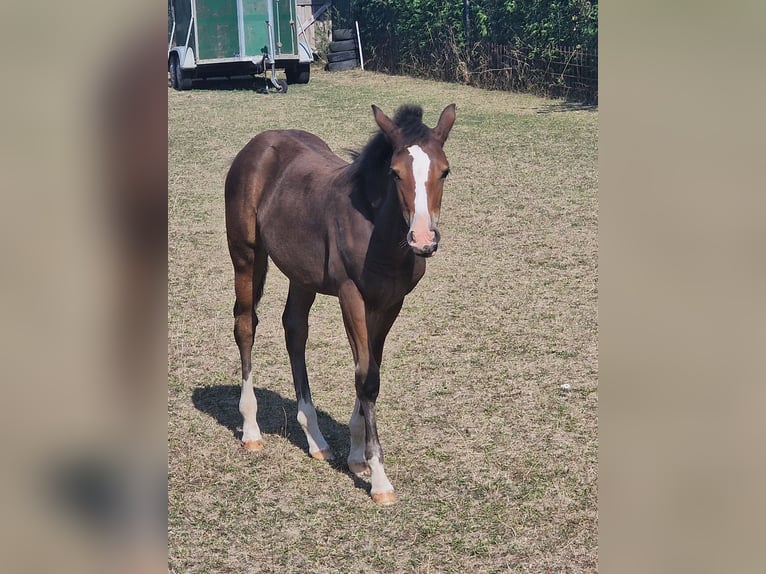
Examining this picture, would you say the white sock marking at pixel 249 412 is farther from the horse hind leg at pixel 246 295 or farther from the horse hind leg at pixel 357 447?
the horse hind leg at pixel 357 447

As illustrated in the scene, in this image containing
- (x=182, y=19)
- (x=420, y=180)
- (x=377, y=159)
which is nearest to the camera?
(x=420, y=180)

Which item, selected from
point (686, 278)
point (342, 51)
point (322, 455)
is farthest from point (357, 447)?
point (342, 51)

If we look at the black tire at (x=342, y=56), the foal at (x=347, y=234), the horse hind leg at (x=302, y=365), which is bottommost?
the horse hind leg at (x=302, y=365)

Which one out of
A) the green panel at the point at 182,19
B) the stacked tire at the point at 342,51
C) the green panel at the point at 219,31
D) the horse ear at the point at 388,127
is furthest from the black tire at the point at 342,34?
the horse ear at the point at 388,127

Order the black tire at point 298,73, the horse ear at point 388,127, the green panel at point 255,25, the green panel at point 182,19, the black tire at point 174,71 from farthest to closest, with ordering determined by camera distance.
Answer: the black tire at point 298,73, the black tire at point 174,71, the green panel at point 182,19, the green panel at point 255,25, the horse ear at point 388,127

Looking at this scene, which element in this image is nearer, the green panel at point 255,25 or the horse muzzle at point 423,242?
the horse muzzle at point 423,242

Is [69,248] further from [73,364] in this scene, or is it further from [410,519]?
[410,519]

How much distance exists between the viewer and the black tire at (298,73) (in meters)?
20.9

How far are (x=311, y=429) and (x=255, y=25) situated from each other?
16741mm

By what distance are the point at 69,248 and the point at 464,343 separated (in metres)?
5.57

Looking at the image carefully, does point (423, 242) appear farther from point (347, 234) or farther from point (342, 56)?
point (342, 56)

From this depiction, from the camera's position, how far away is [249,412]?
4.91 meters

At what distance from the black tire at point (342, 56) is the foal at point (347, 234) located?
18975 millimetres

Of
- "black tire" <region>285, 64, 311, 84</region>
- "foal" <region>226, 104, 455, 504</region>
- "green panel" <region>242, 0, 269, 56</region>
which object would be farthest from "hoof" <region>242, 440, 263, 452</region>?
"black tire" <region>285, 64, 311, 84</region>
